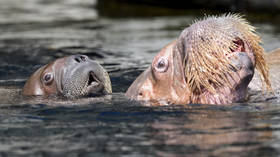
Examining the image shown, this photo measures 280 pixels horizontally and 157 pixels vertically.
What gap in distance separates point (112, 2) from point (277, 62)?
11.6 m

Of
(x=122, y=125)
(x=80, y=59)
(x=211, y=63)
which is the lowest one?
(x=122, y=125)

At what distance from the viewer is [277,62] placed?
23.6 feet

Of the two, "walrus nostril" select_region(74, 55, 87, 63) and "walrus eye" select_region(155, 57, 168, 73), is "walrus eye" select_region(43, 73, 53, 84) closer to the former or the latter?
"walrus nostril" select_region(74, 55, 87, 63)

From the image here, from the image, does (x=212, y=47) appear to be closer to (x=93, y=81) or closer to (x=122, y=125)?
(x=122, y=125)

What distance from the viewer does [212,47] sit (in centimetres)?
571

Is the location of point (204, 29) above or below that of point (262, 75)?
above

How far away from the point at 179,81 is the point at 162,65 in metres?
0.24

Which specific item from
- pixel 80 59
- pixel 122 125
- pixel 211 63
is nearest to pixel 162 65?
pixel 211 63

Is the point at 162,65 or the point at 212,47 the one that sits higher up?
the point at 212,47

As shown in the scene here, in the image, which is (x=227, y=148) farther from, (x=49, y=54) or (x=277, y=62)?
(x=49, y=54)

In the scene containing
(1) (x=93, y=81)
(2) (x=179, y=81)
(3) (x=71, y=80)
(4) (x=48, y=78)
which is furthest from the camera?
(4) (x=48, y=78)

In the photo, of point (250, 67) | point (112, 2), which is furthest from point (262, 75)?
point (112, 2)

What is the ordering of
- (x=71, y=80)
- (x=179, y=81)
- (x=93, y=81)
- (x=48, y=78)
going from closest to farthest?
(x=179, y=81)
(x=71, y=80)
(x=93, y=81)
(x=48, y=78)

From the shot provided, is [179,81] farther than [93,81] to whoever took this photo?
No
